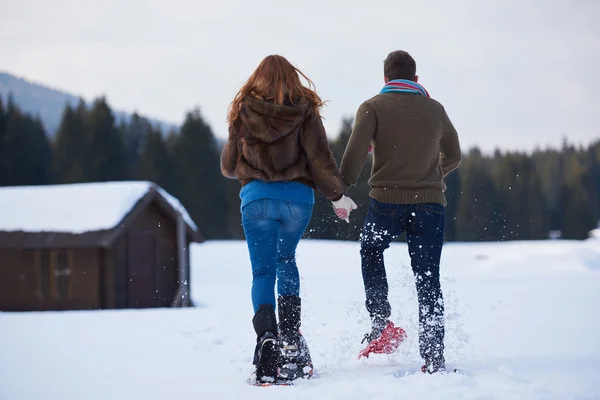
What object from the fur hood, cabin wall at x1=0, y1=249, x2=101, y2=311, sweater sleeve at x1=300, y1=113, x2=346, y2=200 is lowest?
cabin wall at x1=0, y1=249, x2=101, y2=311

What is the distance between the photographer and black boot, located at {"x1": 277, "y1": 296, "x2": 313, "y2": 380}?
4.46 meters

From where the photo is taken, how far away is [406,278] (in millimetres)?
5047

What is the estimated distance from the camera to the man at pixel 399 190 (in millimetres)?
4672

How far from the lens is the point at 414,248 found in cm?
472

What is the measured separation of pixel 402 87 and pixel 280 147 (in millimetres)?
1001

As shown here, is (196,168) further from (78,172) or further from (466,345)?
(466,345)

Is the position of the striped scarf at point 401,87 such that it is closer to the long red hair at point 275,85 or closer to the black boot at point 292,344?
the long red hair at point 275,85

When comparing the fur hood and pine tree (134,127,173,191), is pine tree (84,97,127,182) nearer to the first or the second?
pine tree (134,127,173,191)

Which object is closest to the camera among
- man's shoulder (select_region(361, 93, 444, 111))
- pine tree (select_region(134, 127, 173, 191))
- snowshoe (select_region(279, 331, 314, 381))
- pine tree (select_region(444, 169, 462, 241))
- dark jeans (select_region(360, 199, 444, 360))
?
snowshoe (select_region(279, 331, 314, 381))

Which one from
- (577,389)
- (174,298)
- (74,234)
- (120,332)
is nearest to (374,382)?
(577,389)

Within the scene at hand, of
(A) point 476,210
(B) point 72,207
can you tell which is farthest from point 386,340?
(A) point 476,210

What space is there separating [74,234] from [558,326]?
15.0 m

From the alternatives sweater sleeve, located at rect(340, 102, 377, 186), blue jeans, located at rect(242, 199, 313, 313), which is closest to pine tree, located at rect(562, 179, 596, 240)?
sweater sleeve, located at rect(340, 102, 377, 186)

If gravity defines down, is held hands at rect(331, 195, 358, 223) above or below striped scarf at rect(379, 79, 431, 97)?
below
